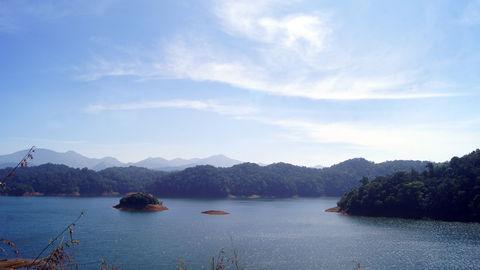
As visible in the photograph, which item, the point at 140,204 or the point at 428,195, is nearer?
the point at 428,195

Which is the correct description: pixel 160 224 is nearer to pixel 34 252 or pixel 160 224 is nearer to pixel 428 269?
pixel 34 252

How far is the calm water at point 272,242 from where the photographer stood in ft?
137

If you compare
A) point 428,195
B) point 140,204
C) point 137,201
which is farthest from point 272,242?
point 137,201

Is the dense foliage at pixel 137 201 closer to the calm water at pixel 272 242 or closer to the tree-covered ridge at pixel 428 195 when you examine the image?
the calm water at pixel 272 242

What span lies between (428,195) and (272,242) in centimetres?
4970

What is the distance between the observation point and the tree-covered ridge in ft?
278

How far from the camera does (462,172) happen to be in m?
93.9

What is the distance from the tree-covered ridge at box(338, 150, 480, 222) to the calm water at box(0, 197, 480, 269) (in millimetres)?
7573

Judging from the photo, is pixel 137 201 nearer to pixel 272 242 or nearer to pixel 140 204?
pixel 140 204

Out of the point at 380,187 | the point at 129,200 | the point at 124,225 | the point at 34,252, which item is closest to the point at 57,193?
the point at 129,200

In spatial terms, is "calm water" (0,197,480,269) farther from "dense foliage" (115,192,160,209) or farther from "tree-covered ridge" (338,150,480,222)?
"dense foliage" (115,192,160,209)

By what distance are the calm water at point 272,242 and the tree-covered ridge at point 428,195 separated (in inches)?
298

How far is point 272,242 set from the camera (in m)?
56.0

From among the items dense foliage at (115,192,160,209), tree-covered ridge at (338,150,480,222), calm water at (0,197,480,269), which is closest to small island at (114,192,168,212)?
dense foliage at (115,192,160,209)
